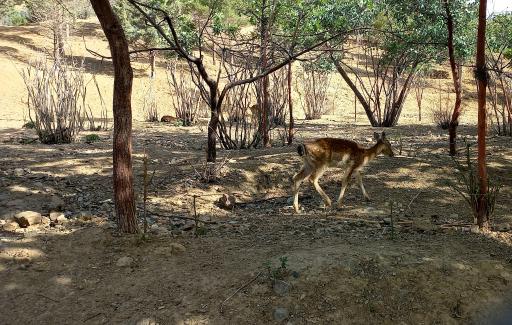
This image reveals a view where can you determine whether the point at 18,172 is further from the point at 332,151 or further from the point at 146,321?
the point at 332,151

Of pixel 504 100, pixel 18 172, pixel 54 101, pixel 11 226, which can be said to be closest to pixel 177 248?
pixel 11 226

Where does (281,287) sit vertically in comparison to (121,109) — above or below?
below

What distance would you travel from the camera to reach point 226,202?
20.3 feet

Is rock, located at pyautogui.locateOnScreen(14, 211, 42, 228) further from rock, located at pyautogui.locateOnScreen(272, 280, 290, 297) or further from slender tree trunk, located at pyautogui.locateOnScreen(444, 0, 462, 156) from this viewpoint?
slender tree trunk, located at pyautogui.locateOnScreen(444, 0, 462, 156)

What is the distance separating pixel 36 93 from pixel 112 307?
689 centimetres

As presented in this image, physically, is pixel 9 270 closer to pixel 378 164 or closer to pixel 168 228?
pixel 168 228

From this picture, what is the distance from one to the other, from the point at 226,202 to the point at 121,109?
2.13 m

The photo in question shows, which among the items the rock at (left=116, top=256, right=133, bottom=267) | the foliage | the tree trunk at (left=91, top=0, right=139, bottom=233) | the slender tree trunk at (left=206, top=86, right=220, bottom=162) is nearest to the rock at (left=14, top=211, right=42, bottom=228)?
the tree trunk at (left=91, top=0, right=139, bottom=233)

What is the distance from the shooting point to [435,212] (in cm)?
615

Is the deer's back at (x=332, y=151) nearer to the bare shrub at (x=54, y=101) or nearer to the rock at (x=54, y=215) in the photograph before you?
the rock at (x=54, y=215)

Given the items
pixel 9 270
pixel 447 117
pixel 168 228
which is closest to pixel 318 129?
pixel 447 117

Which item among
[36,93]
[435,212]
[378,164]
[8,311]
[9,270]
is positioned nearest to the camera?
[8,311]

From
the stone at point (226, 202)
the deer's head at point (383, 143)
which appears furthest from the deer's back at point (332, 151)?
the stone at point (226, 202)

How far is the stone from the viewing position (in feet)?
20.3
